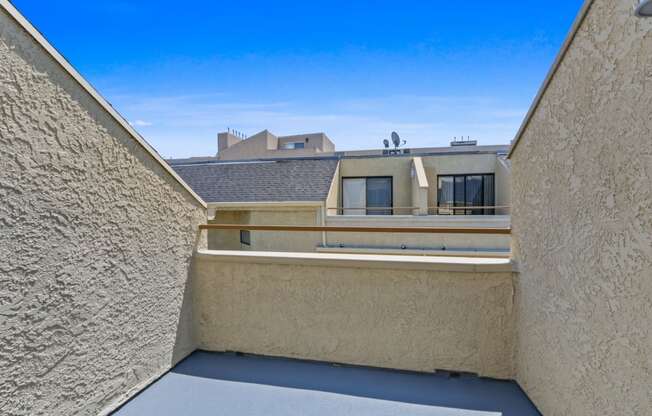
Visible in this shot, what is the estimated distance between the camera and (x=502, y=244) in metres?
9.49

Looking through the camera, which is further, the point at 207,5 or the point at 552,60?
the point at 207,5

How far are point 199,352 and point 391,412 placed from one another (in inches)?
96.1

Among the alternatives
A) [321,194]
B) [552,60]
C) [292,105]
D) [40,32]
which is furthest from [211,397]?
[292,105]

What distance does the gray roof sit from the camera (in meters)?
11.8

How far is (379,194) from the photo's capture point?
14.5 metres

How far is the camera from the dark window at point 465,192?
46.5ft

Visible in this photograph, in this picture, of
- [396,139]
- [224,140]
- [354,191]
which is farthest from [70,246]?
[224,140]

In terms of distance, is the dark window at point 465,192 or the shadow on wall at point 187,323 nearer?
the shadow on wall at point 187,323

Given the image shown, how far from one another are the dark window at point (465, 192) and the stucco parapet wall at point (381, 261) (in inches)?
451

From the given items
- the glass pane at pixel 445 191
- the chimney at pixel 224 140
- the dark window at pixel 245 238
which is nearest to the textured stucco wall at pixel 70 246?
the dark window at pixel 245 238

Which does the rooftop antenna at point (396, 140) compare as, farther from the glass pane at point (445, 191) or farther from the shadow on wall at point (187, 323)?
the shadow on wall at point (187, 323)

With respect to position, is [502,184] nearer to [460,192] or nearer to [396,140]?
[460,192]

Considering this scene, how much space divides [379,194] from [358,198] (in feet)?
3.27

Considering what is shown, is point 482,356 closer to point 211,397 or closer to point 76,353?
point 211,397
